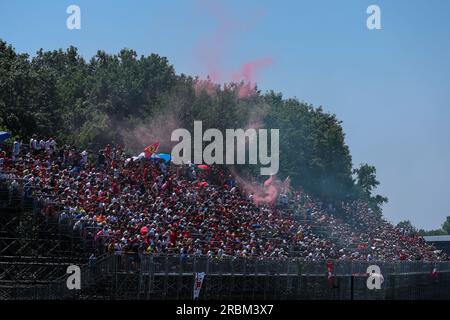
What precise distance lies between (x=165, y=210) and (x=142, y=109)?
1450 inches

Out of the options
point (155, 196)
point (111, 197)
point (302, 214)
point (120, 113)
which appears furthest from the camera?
point (120, 113)

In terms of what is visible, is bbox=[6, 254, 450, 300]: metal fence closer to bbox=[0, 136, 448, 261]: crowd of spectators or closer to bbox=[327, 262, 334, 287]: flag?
bbox=[327, 262, 334, 287]: flag

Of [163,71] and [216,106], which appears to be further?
[163,71]

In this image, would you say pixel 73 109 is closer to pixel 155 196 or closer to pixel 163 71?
pixel 163 71

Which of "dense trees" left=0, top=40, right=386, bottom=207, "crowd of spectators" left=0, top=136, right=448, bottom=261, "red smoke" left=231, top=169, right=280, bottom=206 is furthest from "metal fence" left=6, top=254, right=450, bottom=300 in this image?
"dense trees" left=0, top=40, right=386, bottom=207

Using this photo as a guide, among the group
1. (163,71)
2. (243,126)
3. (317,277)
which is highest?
(163,71)

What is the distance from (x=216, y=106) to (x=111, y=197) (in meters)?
33.6

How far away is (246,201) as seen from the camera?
186ft

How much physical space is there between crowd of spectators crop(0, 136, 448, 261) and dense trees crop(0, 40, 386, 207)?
347 inches

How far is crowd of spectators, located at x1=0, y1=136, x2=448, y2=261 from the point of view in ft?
126

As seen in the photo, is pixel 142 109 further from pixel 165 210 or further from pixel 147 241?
pixel 147 241

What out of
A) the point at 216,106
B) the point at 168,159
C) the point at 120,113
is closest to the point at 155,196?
the point at 168,159

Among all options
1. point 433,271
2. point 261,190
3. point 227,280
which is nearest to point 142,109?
point 261,190

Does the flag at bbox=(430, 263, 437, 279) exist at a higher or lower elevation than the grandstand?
lower
